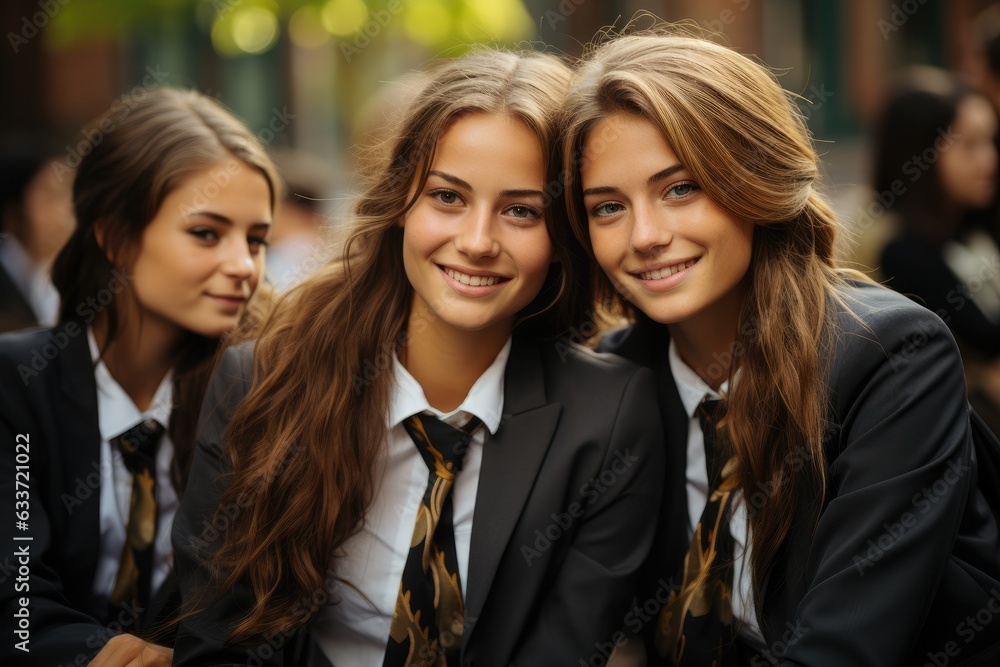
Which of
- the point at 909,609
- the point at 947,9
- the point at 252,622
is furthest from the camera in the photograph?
the point at 947,9

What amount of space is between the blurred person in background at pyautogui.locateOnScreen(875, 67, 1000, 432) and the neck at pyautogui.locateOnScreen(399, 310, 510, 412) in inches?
92.7

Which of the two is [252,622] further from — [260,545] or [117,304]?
[117,304]

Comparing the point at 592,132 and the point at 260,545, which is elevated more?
the point at 592,132

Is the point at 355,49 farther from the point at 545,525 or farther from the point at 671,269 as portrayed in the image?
the point at 545,525

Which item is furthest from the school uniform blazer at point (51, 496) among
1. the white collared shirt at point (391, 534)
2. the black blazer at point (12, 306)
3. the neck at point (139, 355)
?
the black blazer at point (12, 306)

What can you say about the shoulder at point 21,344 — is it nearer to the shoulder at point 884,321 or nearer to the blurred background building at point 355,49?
the blurred background building at point 355,49

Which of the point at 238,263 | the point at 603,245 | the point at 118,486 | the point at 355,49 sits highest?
the point at 355,49

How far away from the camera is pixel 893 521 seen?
7.39ft

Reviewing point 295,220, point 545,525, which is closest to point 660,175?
point 545,525

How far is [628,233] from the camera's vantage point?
2.55 m

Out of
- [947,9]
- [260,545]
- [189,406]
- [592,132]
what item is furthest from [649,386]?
[947,9]

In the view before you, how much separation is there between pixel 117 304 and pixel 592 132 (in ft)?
5.25

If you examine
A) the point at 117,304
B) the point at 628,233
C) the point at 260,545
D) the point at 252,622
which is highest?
the point at 628,233

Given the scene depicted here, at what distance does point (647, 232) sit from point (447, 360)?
684 mm
